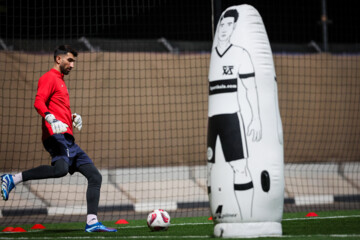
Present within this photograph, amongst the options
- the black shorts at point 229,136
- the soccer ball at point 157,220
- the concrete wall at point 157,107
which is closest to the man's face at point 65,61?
the soccer ball at point 157,220

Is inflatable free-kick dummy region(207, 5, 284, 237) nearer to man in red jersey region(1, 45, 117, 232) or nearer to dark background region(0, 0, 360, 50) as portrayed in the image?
man in red jersey region(1, 45, 117, 232)

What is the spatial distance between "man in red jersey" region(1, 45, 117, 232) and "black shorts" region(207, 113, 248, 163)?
1.58m

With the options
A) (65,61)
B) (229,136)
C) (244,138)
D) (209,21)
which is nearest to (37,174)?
(65,61)

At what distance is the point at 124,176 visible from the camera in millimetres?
10945

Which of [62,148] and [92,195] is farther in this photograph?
[92,195]

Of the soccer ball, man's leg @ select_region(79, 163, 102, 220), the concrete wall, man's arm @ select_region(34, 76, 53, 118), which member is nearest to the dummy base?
the soccer ball

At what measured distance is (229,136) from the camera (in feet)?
14.8

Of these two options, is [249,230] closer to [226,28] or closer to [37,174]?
[226,28]

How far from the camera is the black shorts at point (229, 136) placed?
4465 millimetres

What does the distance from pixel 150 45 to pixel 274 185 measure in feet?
27.3

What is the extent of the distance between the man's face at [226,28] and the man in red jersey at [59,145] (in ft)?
5.54

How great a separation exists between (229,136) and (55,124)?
1715 millimetres

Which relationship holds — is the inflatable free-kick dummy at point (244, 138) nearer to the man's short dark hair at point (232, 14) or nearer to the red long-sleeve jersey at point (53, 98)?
the man's short dark hair at point (232, 14)

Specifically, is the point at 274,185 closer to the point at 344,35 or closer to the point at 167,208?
the point at 167,208
